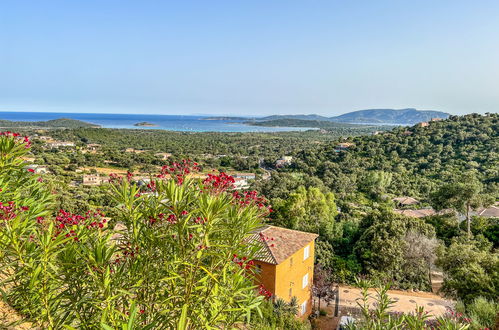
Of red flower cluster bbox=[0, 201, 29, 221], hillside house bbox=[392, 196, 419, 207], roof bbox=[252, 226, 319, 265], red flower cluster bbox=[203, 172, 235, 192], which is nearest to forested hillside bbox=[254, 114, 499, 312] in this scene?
hillside house bbox=[392, 196, 419, 207]

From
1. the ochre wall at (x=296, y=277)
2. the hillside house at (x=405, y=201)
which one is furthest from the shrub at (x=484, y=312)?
the hillside house at (x=405, y=201)

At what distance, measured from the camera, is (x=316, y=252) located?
18.3m

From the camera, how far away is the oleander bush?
3092 mm

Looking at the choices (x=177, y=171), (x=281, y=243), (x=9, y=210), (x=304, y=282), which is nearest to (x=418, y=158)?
(x=304, y=282)

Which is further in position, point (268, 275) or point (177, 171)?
point (268, 275)

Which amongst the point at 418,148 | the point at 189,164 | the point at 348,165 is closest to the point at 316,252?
the point at 189,164

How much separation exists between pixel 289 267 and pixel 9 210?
11739mm

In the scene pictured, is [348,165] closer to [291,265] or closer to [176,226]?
[291,265]

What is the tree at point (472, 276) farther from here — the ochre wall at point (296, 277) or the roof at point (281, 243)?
the roof at point (281, 243)

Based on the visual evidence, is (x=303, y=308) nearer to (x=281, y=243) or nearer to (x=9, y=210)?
(x=281, y=243)

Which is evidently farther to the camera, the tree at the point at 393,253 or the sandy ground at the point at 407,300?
the tree at the point at 393,253

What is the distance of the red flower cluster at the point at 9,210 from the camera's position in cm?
309

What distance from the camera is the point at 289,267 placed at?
13461mm

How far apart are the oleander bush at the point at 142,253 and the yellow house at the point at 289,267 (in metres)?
8.54
